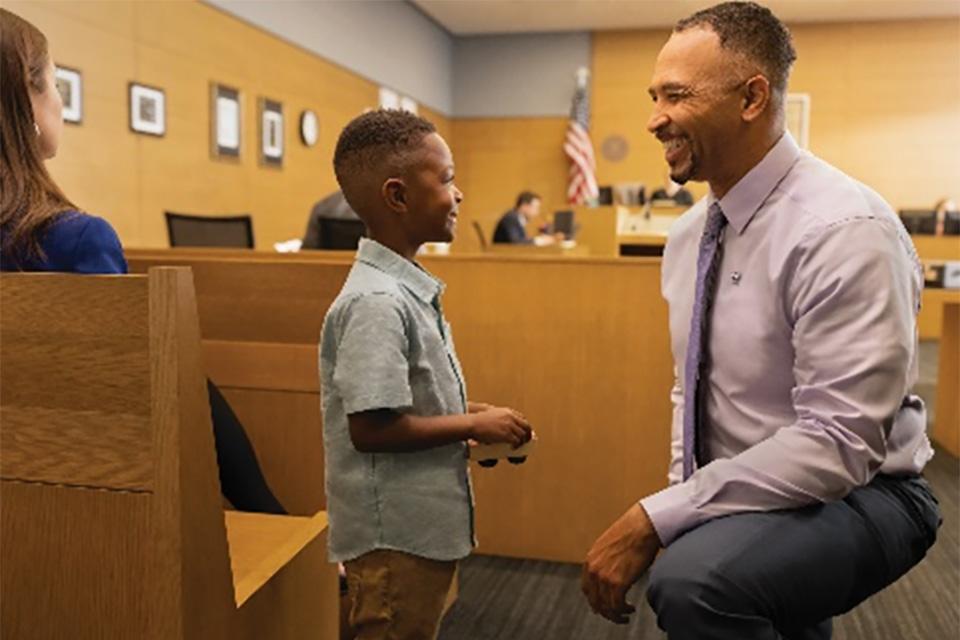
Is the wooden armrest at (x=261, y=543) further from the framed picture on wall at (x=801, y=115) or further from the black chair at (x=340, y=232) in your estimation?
the framed picture on wall at (x=801, y=115)

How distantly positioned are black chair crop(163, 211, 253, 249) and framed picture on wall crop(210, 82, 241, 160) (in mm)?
1382

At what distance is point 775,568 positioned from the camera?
1179 mm

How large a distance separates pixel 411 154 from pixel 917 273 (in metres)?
0.85

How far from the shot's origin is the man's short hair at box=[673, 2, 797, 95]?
1364 mm

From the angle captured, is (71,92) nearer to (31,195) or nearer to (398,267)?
(31,195)

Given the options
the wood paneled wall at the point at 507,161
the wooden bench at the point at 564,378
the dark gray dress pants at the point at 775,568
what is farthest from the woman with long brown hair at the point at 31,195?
the wood paneled wall at the point at 507,161

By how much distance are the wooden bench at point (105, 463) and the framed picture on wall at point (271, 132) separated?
5.49 meters

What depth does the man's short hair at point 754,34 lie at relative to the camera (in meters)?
1.36

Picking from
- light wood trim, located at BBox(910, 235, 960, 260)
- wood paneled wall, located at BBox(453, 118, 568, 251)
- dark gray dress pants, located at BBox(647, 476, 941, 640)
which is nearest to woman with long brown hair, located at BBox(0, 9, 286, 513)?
dark gray dress pants, located at BBox(647, 476, 941, 640)

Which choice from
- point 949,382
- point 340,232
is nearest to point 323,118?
point 340,232

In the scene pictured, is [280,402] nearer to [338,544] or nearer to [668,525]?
[338,544]

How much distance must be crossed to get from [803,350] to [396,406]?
0.61 metres

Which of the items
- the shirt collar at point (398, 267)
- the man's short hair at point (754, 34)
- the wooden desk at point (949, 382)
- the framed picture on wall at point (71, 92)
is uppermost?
the framed picture on wall at point (71, 92)

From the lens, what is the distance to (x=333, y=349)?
136 centimetres
